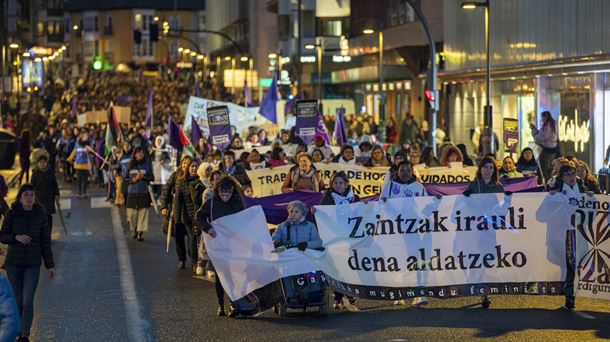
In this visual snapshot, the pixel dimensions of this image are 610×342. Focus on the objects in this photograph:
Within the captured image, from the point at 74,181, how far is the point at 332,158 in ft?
57.9

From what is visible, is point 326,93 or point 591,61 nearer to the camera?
point 591,61

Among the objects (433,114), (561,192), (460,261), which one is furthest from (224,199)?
(433,114)

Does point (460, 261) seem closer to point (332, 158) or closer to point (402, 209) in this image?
point (402, 209)

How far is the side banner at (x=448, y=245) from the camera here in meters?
13.8

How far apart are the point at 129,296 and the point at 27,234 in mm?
3467

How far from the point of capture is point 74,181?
132ft

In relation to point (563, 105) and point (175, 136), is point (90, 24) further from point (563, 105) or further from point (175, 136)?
point (175, 136)

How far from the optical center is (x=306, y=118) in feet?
97.3

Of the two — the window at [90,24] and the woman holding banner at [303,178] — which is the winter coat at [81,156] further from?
the window at [90,24]

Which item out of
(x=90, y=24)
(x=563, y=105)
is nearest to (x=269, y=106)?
(x=563, y=105)

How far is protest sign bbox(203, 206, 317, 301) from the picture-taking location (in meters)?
13.3

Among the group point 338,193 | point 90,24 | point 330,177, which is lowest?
point 330,177

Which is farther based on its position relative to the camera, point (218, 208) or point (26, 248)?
point (218, 208)

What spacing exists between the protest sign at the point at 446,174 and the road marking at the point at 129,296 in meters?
4.65
